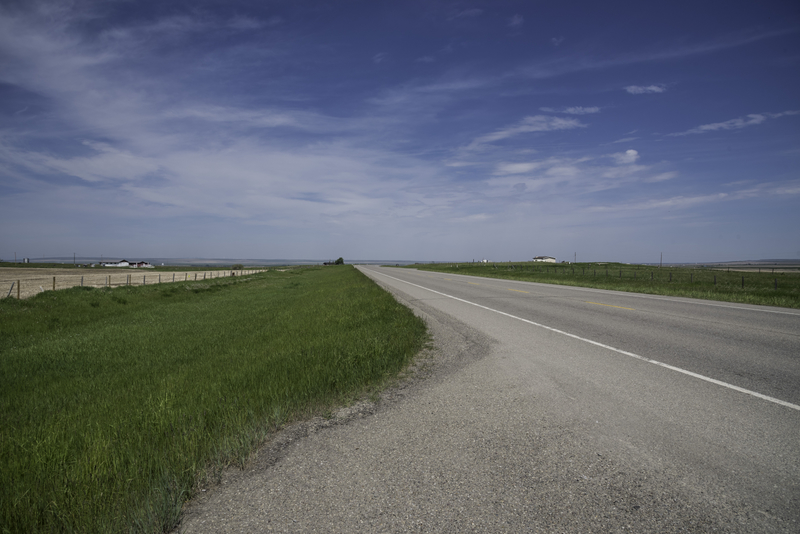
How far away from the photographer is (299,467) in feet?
11.3

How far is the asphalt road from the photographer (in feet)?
8.84

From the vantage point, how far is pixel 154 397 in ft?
20.2

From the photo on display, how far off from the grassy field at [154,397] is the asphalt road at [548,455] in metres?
0.48

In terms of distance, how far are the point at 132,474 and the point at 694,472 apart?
15.1 feet

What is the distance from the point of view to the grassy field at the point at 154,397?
119 inches

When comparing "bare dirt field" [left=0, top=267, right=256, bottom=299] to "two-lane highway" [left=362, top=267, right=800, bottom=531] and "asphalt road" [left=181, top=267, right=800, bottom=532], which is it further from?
"two-lane highway" [left=362, top=267, right=800, bottom=531]

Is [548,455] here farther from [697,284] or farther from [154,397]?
[697,284]

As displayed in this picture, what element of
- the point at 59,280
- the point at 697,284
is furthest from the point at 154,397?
the point at 59,280

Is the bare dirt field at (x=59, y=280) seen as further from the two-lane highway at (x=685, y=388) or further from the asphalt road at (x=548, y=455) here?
the two-lane highway at (x=685, y=388)

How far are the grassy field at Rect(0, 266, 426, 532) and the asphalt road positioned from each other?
481 millimetres

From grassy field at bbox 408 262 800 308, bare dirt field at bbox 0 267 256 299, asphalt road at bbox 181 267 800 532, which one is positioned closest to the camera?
asphalt road at bbox 181 267 800 532

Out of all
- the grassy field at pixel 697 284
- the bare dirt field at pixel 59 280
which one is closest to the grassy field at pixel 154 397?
the grassy field at pixel 697 284

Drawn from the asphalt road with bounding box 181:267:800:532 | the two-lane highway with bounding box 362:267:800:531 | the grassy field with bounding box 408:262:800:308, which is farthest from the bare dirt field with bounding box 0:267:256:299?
the grassy field with bounding box 408:262:800:308

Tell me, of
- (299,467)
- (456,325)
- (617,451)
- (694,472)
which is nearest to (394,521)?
(299,467)
